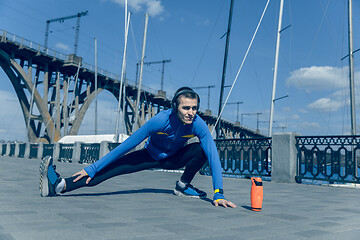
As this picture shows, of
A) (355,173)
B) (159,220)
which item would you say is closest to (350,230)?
(159,220)

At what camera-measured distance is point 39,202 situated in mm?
3664

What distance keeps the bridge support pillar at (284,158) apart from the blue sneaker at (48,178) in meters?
6.79

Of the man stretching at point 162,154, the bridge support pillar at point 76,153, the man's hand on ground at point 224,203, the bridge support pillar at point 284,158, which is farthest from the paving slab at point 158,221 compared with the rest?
the bridge support pillar at point 76,153

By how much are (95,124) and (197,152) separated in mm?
29612

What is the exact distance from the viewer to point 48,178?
159 inches

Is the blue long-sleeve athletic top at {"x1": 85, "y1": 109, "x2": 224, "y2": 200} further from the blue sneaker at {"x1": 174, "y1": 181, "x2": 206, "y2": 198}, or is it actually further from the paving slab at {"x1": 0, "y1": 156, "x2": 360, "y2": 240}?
the blue sneaker at {"x1": 174, "y1": 181, "x2": 206, "y2": 198}

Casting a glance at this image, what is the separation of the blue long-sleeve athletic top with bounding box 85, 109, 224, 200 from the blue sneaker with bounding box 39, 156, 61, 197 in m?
0.41

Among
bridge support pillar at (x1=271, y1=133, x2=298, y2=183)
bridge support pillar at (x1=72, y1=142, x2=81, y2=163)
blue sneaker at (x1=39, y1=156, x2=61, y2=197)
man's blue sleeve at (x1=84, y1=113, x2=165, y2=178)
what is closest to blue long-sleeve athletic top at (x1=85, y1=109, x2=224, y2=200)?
man's blue sleeve at (x1=84, y1=113, x2=165, y2=178)

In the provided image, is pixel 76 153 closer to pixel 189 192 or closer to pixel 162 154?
pixel 189 192

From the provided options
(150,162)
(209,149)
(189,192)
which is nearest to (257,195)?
(209,149)

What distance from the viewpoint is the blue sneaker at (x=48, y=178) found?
155 inches

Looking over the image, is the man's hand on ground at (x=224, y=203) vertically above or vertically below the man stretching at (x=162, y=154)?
below

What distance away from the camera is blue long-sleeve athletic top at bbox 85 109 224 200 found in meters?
4.11

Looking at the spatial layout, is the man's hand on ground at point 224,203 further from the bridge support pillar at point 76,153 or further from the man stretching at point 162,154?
the bridge support pillar at point 76,153
